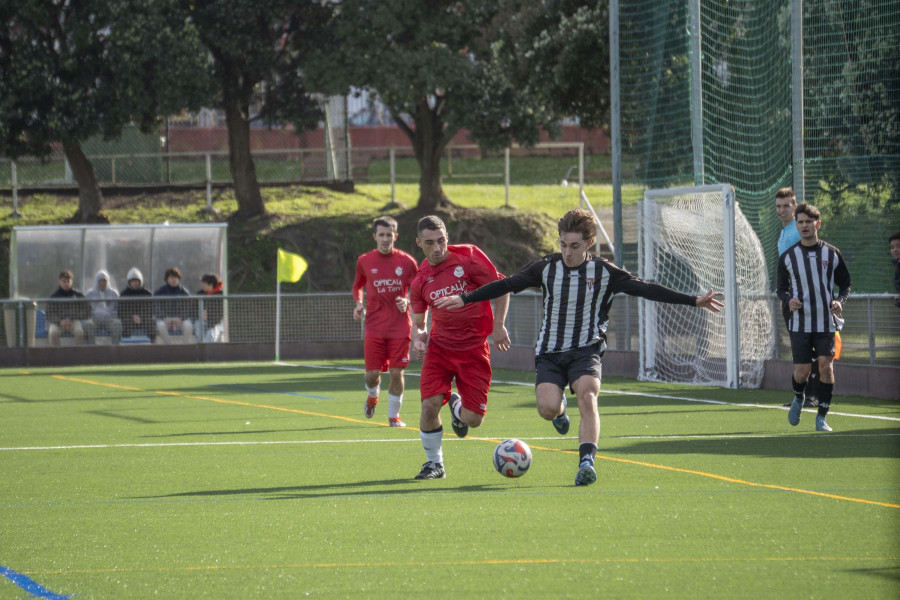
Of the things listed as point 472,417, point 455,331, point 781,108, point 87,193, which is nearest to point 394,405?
point 472,417

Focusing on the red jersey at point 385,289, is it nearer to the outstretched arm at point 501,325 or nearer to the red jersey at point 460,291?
the red jersey at point 460,291

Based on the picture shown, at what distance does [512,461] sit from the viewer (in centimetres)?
800

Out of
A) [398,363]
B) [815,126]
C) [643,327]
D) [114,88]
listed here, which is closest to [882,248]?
[815,126]

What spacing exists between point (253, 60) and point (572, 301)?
25.4m

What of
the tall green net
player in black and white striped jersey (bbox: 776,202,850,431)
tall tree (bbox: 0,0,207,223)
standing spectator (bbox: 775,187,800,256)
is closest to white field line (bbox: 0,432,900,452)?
player in black and white striped jersey (bbox: 776,202,850,431)

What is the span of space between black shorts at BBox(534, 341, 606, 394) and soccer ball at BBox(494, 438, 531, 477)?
19.5 inches

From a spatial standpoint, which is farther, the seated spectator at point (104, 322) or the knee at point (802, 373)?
the seated spectator at point (104, 322)

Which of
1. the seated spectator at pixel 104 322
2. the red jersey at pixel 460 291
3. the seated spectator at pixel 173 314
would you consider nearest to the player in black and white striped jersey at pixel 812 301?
the red jersey at pixel 460 291

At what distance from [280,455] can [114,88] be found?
2195 cm

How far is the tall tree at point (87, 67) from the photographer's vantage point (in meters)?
29.4

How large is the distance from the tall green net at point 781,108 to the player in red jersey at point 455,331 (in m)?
8.45

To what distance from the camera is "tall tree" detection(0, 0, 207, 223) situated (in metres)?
29.4

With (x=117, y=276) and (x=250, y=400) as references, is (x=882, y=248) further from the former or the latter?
(x=117, y=276)

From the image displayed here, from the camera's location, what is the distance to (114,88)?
29797 millimetres
